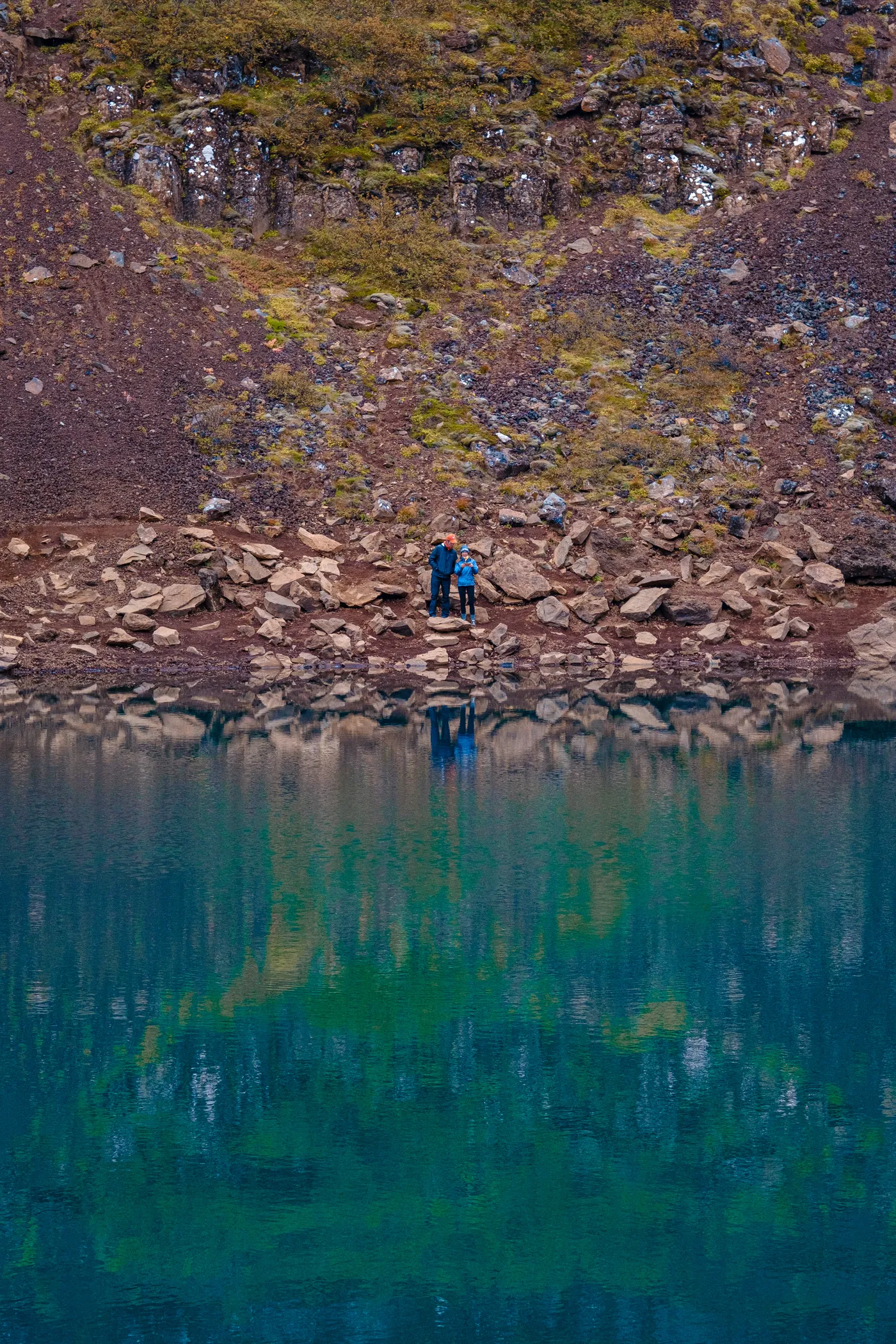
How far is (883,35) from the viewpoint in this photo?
160 ft

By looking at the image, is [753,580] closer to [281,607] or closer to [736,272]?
[281,607]

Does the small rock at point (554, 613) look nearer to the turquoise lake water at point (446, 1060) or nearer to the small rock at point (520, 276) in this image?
the turquoise lake water at point (446, 1060)

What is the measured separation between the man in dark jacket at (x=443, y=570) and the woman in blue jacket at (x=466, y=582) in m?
0.21

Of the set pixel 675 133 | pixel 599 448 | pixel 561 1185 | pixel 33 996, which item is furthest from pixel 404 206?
pixel 561 1185

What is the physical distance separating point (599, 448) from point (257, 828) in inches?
865

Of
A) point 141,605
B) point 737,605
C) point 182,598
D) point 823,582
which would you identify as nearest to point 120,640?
point 141,605

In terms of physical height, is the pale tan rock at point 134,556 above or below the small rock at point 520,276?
below

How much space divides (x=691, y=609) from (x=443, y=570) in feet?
19.2

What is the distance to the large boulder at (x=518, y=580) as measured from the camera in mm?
31859

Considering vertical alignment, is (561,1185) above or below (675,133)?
below

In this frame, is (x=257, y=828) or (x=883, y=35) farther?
(x=883, y=35)

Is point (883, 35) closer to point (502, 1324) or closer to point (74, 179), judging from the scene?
Answer: point (74, 179)

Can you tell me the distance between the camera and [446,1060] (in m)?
10.0

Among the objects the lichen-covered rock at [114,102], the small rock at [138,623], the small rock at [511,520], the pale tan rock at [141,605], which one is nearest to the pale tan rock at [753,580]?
the small rock at [511,520]
